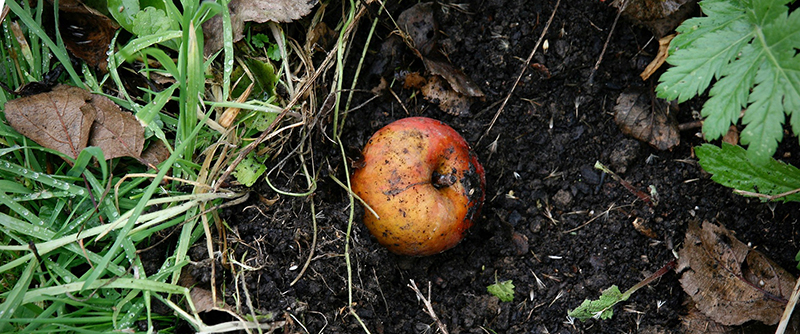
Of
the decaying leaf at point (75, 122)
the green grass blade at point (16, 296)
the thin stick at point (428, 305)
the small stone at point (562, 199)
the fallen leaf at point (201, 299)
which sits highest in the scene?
the decaying leaf at point (75, 122)

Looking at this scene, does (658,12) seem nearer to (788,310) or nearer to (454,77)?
(454,77)

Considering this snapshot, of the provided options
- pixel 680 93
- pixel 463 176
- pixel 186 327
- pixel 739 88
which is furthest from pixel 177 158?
pixel 739 88

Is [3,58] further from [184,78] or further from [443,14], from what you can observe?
[443,14]

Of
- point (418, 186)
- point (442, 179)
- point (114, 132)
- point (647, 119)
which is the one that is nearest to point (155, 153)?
point (114, 132)

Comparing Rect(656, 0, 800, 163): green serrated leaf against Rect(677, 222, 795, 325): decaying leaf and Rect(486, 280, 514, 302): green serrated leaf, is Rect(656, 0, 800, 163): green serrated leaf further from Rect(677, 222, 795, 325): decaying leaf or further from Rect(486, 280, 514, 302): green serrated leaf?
Rect(486, 280, 514, 302): green serrated leaf

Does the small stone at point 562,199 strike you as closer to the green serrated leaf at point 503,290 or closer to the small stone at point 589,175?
the small stone at point 589,175

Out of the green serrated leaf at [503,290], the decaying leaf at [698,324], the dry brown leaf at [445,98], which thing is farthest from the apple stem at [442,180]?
the decaying leaf at [698,324]

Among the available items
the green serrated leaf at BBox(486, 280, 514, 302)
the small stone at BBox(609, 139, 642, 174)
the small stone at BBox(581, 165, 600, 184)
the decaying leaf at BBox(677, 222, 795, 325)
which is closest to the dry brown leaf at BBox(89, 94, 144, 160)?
the green serrated leaf at BBox(486, 280, 514, 302)
